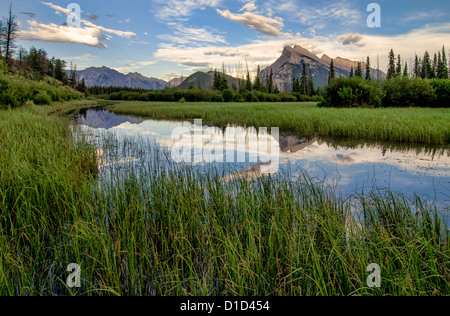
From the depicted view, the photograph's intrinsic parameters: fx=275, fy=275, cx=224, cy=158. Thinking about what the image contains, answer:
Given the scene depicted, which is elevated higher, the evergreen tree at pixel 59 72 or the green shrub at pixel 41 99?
the evergreen tree at pixel 59 72

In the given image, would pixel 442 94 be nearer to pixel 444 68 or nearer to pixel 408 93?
pixel 408 93

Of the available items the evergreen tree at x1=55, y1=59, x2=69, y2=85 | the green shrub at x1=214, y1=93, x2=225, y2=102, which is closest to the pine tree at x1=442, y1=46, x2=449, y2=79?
the green shrub at x1=214, y1=93, x2=225, y2=102

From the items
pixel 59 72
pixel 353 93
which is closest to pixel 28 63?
pixel 59 72

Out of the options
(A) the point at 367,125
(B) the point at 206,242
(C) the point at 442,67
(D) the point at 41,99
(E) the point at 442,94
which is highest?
(C) the point at 442,67

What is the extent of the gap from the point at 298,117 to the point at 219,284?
16800mm

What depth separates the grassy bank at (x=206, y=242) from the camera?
2.88m

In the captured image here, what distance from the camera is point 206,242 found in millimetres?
3826

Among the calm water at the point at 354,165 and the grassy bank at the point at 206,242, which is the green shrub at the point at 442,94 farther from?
the grassy bank at the point at 206,242

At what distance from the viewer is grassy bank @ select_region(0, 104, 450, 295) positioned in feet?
9.46

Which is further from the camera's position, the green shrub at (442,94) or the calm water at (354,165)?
the green shrub at (442,94)

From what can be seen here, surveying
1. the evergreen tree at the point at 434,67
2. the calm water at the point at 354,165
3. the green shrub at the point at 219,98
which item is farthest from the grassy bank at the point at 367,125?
the evergreen tree at the point at 434,67
